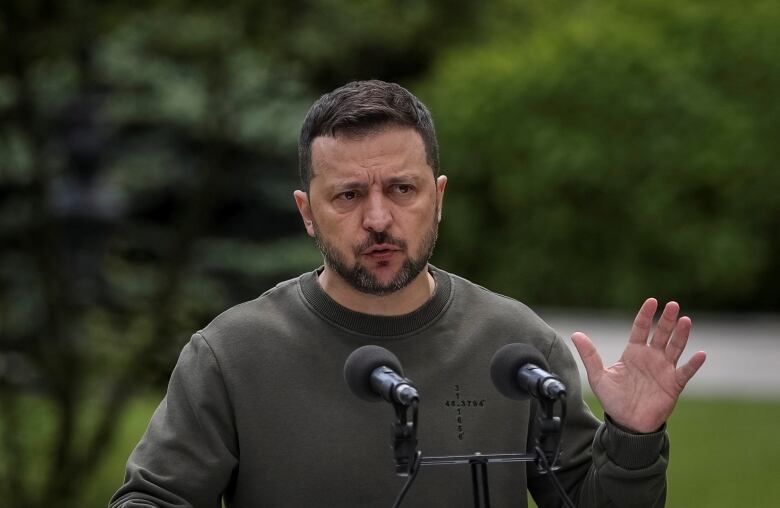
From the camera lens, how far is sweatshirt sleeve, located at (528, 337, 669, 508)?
2.98m

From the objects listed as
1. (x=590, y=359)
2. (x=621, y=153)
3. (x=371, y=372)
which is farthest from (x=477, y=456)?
(x=621, y=153)

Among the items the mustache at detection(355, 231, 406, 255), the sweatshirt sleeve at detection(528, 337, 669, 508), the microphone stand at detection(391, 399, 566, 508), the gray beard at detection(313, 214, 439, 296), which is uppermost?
the mustache at detection(355, 231, 406, 255)

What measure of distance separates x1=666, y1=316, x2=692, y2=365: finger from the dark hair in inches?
25.3

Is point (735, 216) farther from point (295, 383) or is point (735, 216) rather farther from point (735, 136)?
point (295, 383)

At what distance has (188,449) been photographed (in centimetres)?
309

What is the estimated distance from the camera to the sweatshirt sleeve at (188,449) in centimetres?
305

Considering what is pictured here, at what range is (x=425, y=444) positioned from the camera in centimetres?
315

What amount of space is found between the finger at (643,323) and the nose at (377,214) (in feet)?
1.85

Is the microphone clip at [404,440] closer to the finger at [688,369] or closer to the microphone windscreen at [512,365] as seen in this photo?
the microphone windscreen at [512,365]

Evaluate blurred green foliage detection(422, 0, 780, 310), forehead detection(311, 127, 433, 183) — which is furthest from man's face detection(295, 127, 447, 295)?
blurred green foliage detection(422, 0, 780, 310)

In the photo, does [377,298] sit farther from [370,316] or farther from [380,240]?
[380,240]

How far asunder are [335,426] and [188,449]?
1.06ft

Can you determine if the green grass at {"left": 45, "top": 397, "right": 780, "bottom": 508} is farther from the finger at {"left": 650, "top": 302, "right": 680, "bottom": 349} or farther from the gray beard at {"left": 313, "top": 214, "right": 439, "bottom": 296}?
the finger at {"left": 650, "top": 302, "right": 680, "bottom": 349}

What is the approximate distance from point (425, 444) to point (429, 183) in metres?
0.58
